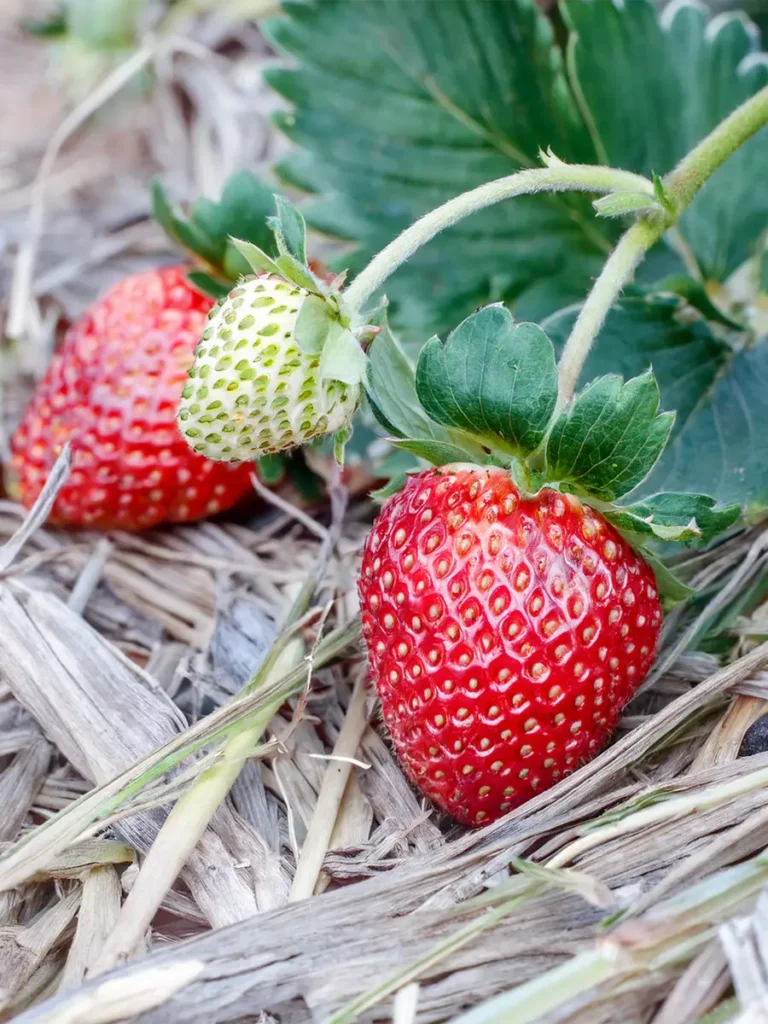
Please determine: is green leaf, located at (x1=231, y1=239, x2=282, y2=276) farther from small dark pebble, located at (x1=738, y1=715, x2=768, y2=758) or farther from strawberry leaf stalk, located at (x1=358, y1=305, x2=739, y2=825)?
small dark pebble, located at (x1=738, y1=715, x2=768, y2=758)

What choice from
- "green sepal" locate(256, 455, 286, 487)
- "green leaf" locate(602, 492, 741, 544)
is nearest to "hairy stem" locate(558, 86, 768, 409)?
"green leaf" locate(602, 492, 741, 544)

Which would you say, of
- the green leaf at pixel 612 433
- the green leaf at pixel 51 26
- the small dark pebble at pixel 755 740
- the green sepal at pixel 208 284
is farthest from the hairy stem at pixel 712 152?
the green leaf at pixel 51 26

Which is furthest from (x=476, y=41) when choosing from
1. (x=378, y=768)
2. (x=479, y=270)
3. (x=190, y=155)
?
(x=378, y=768)

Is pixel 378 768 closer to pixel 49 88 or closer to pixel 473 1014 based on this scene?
pixel 473 1014

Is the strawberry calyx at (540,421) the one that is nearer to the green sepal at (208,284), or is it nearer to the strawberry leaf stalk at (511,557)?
A: the strawberry leaf stalk at (511,557)

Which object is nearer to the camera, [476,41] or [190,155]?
[476,41]

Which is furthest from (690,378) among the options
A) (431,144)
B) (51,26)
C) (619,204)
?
(51,26)
